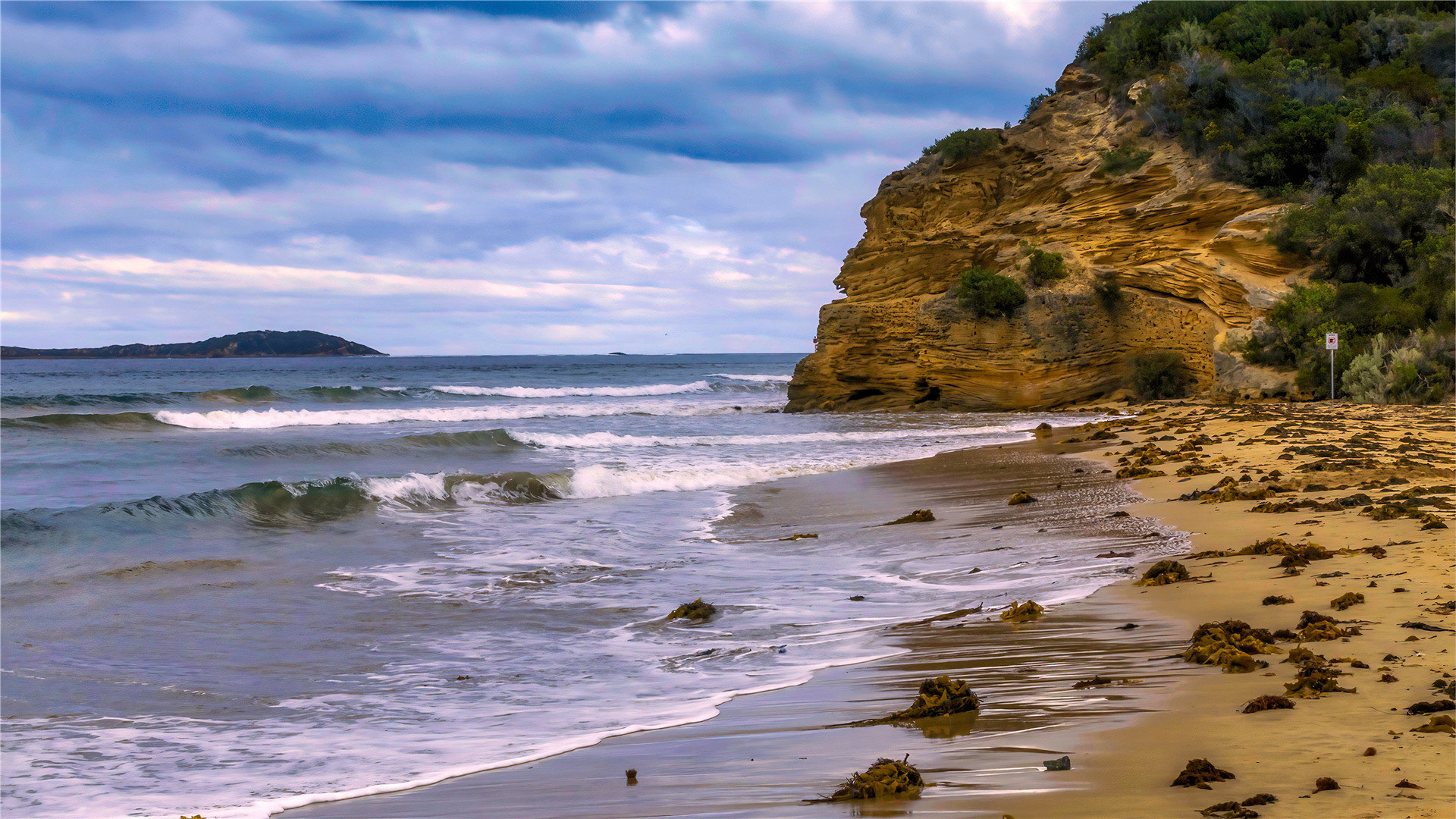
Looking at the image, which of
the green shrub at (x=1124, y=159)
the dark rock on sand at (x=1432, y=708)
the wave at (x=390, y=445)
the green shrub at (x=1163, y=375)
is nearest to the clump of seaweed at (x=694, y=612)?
the dark rock on sand at (x=1432, y=708)

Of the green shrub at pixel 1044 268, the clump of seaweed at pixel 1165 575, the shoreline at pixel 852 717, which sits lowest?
the shoreline at pixel 852 717

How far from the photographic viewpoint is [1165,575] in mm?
6707

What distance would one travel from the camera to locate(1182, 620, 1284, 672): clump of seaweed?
4.51m

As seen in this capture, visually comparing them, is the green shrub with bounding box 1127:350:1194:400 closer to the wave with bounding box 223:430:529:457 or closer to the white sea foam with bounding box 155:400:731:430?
the white sea foam with bounding box 155:400:731:430

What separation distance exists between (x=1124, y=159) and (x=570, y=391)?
36.9 m

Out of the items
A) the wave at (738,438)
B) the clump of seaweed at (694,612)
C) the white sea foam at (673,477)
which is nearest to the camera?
the clump of seaweed at (694,612)

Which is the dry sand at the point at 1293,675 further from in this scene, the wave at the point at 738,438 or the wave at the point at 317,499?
the wave at the point at 738,438

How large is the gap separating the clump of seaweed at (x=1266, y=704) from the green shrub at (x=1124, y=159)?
29.6 meters

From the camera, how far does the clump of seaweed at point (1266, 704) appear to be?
12.6 feet

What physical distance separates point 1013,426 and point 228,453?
61.6ft

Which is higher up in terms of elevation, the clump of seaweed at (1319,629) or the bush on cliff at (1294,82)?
the bush on cliff at (1294,82)

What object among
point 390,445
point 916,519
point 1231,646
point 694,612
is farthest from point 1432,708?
point 390,445

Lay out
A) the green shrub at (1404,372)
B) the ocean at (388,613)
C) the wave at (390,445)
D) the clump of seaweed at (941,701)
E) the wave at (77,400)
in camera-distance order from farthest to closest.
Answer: the wave at (77,400) < the wave at (390,445) < the green shrub at (1404,372) < the ocean at (388,613) < the clump of seaweed at (941,701)

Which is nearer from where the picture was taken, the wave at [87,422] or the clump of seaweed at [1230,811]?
the clump of seaweed at [1230,811]
